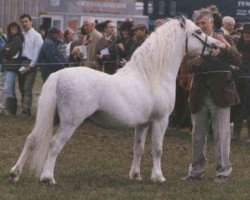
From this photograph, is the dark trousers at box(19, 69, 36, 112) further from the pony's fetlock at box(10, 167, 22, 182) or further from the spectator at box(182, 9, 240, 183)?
the pony's fetlock at box(10, 167, 22, 182)

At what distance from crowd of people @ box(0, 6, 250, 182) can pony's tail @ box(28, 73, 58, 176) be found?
5.84ft

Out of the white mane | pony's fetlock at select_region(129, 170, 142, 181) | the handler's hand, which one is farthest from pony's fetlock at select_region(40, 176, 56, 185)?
the handler's hand

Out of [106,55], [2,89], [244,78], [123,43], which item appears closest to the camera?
[244,78]

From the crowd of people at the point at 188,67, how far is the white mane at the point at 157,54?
0.29 m

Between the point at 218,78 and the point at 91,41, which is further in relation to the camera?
the point at 91,41

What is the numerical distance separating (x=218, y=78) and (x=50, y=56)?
260 inches

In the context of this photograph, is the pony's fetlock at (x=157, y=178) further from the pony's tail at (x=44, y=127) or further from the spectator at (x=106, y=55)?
the spectator at (x=106, y=55)

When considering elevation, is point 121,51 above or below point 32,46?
above

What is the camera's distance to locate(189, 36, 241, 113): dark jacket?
331 inches

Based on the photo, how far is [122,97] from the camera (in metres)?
7.91

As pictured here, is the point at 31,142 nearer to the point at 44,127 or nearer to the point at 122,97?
the point at 44,127

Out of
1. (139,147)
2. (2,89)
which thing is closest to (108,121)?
(139,147)

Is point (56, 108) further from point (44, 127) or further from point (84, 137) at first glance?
point (84, 137)

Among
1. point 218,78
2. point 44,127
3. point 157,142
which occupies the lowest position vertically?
point 157,142
